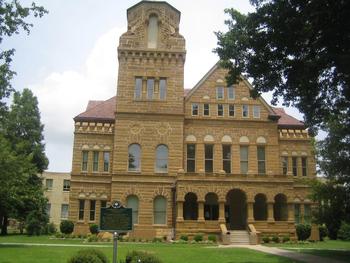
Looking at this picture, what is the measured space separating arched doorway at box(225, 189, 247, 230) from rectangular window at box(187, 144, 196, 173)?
443 cm

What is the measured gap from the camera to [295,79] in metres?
20.3

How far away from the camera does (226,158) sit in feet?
152

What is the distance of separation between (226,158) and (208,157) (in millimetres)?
1852

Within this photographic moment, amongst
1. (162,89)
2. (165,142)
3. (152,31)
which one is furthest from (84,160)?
(152,31)

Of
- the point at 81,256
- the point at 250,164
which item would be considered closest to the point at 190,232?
the point at 250,164

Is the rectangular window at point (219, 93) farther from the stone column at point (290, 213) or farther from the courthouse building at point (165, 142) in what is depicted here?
the stone column at point (290, 213)

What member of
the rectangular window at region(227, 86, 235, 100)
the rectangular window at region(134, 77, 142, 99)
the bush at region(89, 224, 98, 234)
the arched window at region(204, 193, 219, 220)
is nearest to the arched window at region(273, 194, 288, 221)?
the arched window at region(204, 193, 219, 220)

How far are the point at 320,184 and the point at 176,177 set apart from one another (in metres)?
16.1

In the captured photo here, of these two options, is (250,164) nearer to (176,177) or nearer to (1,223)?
(176,177)

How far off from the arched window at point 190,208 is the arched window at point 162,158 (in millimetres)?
3705

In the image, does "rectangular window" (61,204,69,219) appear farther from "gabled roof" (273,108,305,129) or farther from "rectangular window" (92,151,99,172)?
"gabled roof" (273,108,305,129)

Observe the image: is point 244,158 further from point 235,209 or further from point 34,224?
point 34,224

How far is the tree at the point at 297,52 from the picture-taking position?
17953 millimetres

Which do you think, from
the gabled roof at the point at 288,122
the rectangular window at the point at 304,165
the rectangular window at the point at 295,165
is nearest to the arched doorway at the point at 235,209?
the rectangular window at the point at 295,165
